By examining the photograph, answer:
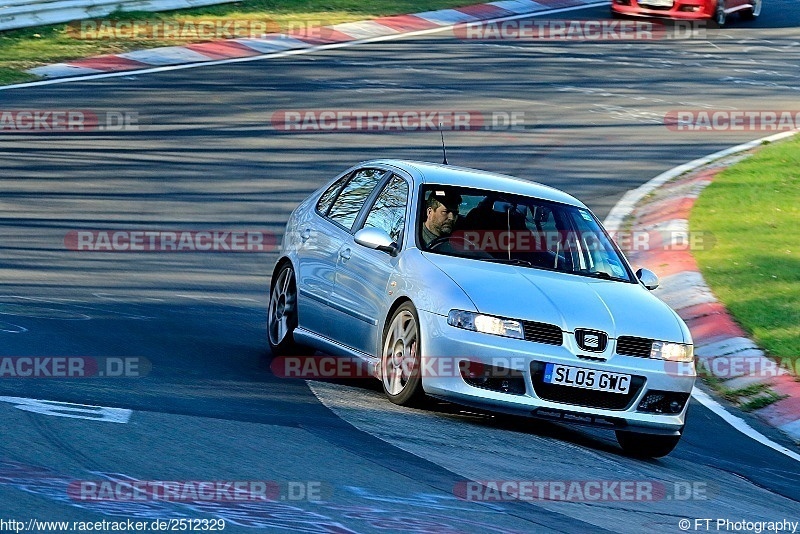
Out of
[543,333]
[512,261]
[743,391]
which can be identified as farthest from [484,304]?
[743,391]

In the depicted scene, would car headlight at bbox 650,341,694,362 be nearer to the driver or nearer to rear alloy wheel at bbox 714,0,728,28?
the driver

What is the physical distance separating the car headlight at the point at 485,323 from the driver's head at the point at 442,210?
1081mm

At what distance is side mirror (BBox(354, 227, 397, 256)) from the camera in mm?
9227

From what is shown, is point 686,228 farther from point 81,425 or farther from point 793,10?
point 793,10

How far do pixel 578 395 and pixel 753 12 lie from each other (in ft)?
84.0

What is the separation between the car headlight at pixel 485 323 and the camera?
27.3ft

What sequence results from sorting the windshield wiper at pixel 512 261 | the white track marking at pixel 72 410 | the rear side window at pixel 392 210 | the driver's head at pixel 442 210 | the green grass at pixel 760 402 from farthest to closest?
the green grass at pixel 760 402
the rear side window at pixel 392 210
the driver's head at pixel 442 210
the windshield wiper at pixel 512 261
the white track marking at pixel 72 410

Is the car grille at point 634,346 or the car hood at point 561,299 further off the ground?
the car hood at point 561,299

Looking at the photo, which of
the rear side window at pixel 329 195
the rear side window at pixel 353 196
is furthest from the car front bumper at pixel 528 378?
the rear side window at pixel 329 195

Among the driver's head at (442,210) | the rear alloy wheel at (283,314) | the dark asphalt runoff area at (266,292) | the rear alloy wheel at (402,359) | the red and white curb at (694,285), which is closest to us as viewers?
the dark asphalt runoff area at (266,292)

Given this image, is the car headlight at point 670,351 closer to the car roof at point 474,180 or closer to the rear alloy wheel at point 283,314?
the car roof at point 474,180

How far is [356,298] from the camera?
9523mm

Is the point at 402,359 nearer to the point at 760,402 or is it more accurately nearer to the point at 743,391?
the point at 760,402

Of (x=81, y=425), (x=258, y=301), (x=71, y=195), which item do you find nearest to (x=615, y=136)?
(x=71, y=195)
